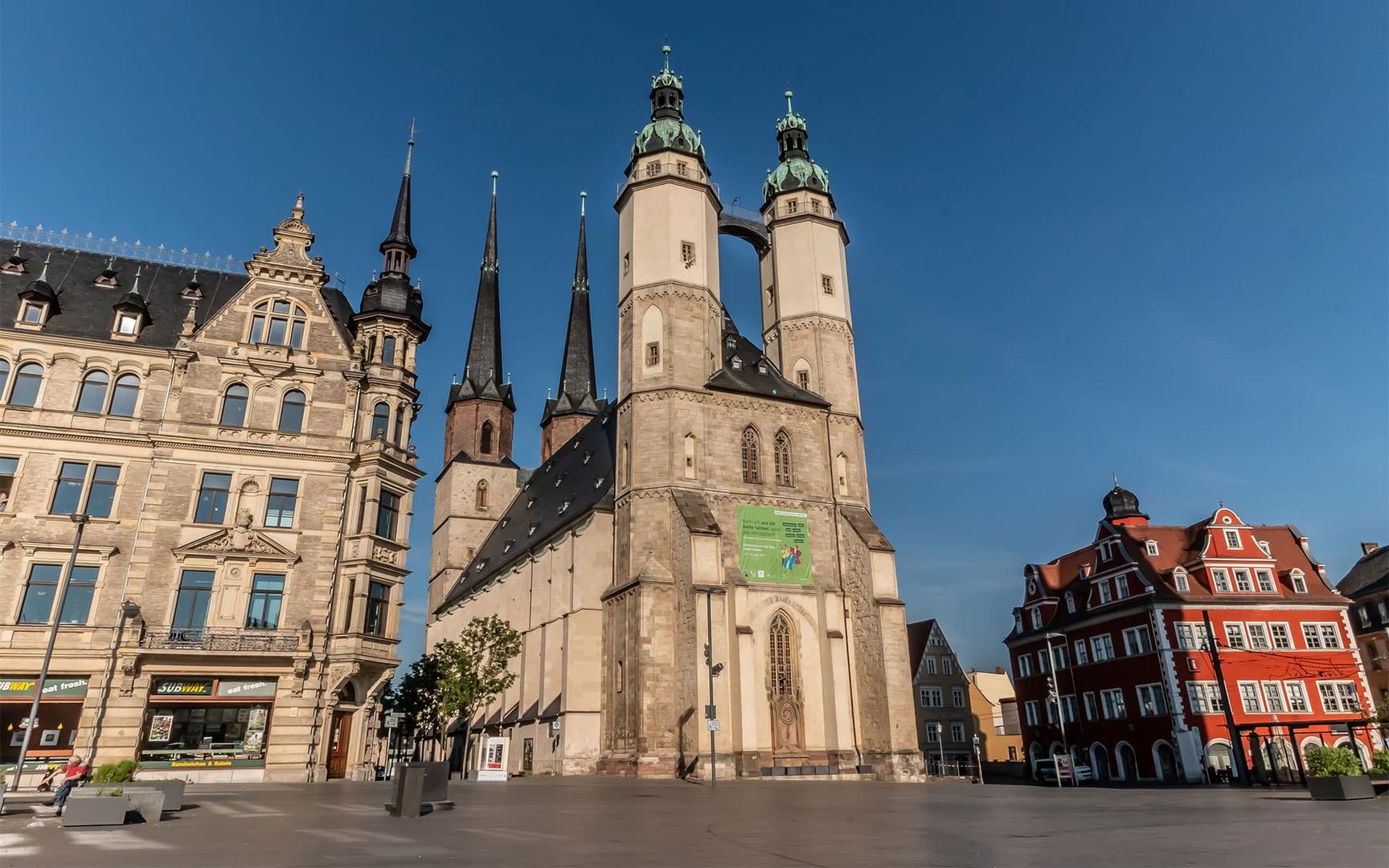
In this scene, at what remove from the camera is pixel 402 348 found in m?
35.3

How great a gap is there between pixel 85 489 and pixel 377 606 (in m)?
9.96

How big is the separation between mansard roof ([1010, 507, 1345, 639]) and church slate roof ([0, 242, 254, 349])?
40.4 metres

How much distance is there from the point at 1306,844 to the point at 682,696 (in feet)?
87.4

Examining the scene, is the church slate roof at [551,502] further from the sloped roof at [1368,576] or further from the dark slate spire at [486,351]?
the sloped roof at [1368,576]

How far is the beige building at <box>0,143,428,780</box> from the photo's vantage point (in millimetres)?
26594

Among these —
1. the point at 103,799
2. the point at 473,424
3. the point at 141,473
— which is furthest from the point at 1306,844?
the point at 473,424

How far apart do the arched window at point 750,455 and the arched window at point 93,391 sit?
24972 millimetres

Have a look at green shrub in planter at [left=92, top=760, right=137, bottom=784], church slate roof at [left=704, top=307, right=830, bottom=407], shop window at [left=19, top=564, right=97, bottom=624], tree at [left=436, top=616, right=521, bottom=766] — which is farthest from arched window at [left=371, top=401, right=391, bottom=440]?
green shrub in planter at [left=92, top=760, right=137, bottom=784]

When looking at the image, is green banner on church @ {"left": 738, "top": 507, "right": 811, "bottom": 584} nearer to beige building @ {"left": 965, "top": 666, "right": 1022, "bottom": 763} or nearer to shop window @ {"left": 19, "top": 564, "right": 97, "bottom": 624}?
shop window @ {"left": 19, "top": 564, "right": 97, "bottom": 624}

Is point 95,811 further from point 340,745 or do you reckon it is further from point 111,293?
point 111,293

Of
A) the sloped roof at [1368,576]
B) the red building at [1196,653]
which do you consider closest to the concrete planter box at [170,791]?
the red building at [1196,653]

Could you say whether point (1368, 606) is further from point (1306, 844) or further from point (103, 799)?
point (103, 799)

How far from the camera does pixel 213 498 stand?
97.2 feet

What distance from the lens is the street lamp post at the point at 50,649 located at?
20844mm
